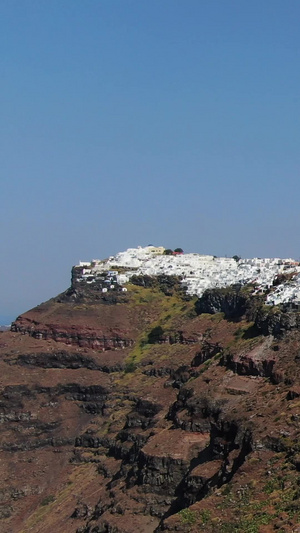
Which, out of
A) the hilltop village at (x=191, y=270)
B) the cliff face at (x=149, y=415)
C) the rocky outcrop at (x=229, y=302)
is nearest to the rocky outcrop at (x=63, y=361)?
the cliff face at (x=149, y=415)

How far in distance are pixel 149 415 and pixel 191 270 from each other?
59004 millimetres

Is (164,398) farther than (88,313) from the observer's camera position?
No

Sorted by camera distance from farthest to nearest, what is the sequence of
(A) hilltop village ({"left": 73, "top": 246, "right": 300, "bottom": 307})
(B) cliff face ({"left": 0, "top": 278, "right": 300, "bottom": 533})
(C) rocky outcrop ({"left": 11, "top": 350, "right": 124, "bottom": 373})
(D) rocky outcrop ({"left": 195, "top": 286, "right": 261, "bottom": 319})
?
(A) hilltop village ({"left": 73, "top": 246, "right": 300, "bottom": 307}), (C) rocky outcrop ({"left": 11, "top": 350, "right": 124, "bottom": 373}), (D) rocky outcrop ({"left": 195, "top": 286, "right": 261, "bottom": 319}), (B) cliff face ({"left": 0, "top": 278, "right": 300, "bottom": 533})

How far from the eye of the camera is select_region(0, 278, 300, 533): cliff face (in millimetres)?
73062

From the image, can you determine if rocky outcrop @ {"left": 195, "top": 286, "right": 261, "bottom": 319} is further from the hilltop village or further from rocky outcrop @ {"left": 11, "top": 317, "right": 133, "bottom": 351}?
rocky outcrop @ {"left": 11, "top": 317, "right": 133, "bottom": 351}

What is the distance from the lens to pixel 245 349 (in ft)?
347

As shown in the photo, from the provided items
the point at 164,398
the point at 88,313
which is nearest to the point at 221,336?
the point at 164,398

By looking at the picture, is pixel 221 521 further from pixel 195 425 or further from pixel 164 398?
pixel 164 398

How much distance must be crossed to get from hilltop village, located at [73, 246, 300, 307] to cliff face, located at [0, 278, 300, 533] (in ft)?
10.2

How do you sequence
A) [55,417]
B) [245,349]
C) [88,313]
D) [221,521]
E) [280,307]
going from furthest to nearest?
[88,313]
[55,417]
[280,307]
[245,349]
[221,521]

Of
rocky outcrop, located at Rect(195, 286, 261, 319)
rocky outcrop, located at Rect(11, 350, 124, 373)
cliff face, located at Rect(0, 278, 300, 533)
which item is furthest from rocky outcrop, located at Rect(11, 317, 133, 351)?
rocky outcrop, located at Rect(195, 286, 261, 319)

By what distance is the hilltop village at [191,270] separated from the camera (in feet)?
489

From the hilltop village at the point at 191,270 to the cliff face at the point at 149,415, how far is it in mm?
3119

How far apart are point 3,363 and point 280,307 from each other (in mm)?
47998
